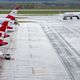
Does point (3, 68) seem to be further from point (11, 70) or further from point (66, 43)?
point (66, 43)

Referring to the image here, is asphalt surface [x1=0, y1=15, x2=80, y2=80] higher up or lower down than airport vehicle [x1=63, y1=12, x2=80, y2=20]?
higher up

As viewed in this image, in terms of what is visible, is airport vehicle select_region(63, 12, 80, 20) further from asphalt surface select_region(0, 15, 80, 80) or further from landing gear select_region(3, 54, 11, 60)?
landing gear select_region(3, 54, 11, 60)

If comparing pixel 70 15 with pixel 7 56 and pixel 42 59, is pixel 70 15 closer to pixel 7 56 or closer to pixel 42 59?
pixel 42 59

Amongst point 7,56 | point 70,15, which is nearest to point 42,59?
point 7,56

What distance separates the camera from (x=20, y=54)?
129 feet

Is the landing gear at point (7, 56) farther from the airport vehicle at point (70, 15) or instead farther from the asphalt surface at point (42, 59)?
the airport vehicle at point (70, 15)

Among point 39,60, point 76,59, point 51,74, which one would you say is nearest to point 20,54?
point 39,60

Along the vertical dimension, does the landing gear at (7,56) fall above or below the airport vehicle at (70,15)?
above

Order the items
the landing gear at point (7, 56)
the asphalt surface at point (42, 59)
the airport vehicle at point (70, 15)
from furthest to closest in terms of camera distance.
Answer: the airport vehicle at point (70, 15), the landing gear at point (7, 56), the asphalt surface at point (42, 59)

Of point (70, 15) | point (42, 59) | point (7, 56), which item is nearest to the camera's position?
point (42, 59)

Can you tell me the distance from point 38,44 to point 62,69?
15292 mm

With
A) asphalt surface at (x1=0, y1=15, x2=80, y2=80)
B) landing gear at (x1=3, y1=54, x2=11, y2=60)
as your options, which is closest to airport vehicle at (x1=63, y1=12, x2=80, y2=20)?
asphalt surface at (x1=0, y1=15, x2=80, y2=80)

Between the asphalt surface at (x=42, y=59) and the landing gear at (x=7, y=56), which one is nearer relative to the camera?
the asphalt surface at (x=42, y=59)

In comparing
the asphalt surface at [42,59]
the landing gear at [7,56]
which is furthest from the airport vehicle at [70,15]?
the landing gear at [7,56]
